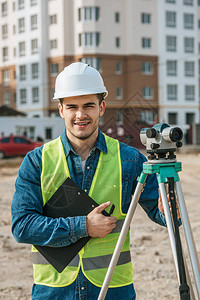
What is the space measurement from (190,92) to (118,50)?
8.43m

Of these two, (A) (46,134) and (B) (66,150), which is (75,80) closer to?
(B) (66,150)

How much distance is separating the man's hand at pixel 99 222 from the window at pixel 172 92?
42.8 metres

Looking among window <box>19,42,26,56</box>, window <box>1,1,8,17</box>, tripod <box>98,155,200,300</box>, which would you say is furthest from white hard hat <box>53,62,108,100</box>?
window <box>1,1,8,17</box>

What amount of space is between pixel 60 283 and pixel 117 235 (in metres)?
0.35

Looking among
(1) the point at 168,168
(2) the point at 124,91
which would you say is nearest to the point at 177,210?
(1) the point at 168,168

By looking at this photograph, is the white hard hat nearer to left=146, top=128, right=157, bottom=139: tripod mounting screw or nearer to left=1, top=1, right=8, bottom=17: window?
left=146, top=128, right=157, bottom=139: tripod mounting screw

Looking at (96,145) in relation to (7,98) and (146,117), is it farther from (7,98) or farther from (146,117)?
(7,98)

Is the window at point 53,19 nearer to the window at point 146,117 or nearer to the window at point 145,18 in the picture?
the window at point 145,18

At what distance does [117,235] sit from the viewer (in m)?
2.23

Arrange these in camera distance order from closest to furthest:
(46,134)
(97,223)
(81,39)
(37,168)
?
(97,223) → (37,168) → (46,134) → (81,39)

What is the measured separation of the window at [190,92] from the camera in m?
45.1

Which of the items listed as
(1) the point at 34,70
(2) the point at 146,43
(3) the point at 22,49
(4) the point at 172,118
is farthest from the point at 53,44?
(4) the point at 172,118

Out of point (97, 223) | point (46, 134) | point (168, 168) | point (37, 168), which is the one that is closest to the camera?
point (168, 168)

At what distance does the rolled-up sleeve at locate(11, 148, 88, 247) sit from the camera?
210cm
